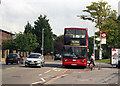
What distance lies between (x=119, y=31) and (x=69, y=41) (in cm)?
3243

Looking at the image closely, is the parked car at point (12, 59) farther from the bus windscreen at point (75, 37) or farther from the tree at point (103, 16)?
the tree at point (103, 16)

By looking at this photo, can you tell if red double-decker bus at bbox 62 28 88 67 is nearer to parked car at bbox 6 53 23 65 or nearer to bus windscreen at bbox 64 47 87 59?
bus windscreen at bbox 64 47 87 59

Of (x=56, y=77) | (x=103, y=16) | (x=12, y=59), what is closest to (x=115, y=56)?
(x=12, y=59)

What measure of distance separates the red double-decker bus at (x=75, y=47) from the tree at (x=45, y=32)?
A: 6455 cm

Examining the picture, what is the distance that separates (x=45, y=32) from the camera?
95.2 m

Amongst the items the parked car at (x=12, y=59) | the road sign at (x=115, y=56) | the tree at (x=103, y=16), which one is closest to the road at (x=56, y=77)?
the road sign at (x=115, y=56)

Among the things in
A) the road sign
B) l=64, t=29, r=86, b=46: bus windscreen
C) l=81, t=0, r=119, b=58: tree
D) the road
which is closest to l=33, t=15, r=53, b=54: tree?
l=81, t=0, r=119, b=58: tree

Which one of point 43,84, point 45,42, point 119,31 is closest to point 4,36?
point 45,42

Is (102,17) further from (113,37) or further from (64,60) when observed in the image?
(64,60)

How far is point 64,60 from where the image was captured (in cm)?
2856

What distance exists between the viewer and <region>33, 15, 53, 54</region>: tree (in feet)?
308

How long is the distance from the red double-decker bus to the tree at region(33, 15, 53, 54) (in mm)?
64548

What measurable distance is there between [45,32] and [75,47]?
221ft

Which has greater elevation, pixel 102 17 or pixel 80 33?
pixel 102 17
